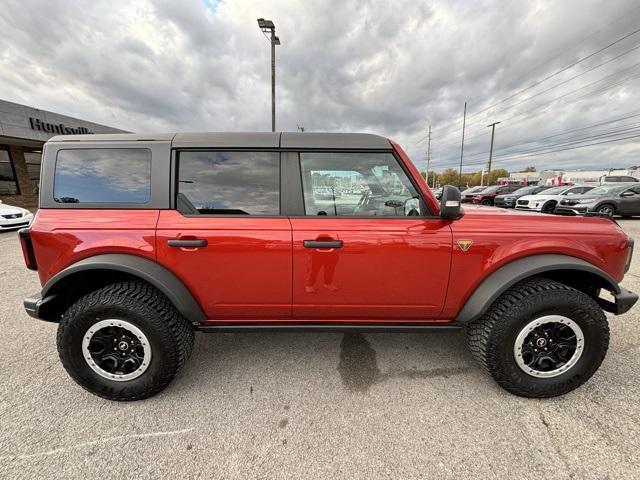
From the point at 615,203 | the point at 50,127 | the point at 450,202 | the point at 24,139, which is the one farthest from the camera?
the point at 50,127

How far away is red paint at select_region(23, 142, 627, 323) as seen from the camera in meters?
1.93

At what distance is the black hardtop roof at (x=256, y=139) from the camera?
2.04 meters

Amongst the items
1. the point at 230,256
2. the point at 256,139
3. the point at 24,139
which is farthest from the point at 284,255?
the point at 24,139

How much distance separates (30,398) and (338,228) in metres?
2.51

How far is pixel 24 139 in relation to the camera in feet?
43.1

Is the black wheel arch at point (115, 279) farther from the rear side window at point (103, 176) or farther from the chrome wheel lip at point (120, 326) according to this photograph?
the rear side window at point (103, 176)

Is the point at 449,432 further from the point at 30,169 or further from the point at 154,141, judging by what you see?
the point at 30,169

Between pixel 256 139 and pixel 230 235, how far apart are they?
73 centimetres

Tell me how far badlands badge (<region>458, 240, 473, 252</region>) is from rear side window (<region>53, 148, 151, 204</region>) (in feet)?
7.15

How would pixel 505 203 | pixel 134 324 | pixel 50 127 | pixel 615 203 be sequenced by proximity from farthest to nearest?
1. pixel 505 203
2. pixel 50 127
3. pixel 615 203
4. pixel 134 324

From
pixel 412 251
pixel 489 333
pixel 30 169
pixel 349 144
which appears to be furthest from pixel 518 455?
pixel 30 169

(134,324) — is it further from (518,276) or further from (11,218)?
(11,218)

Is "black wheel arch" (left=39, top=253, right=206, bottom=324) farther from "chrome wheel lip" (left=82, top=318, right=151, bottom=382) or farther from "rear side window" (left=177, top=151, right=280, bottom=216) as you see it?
"rear side window" (left=177, top=151, right=280, bottom=216)

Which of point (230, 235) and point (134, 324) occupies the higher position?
point (230, 235)
